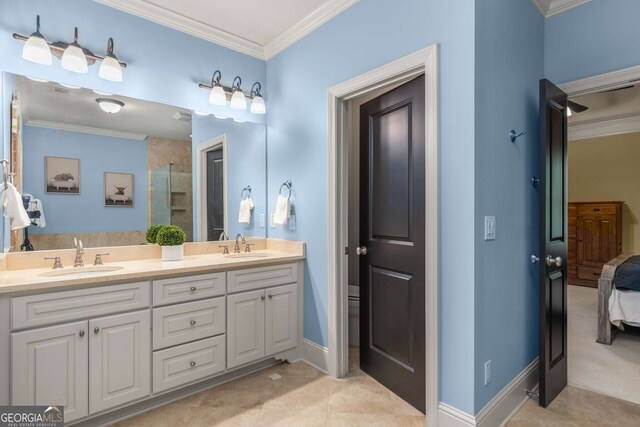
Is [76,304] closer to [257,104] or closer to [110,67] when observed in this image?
[110,67]

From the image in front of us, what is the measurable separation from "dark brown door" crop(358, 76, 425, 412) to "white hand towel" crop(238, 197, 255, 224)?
1.07m

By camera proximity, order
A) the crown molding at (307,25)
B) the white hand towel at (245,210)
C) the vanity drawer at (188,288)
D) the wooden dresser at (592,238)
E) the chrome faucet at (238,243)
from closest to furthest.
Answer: the vanity drawer at (188,288) < the crown molding at (307,25) < the chrome faucet at (238,243) < the white hand towel at (245,210) < the wooden dresser at (592,238)

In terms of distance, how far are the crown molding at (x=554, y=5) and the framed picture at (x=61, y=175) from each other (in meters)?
3.26

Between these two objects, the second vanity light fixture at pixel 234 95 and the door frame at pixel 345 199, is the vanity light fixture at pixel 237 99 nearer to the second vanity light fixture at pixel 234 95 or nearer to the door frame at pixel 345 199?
the second vanity light fixture at pixel 234 95

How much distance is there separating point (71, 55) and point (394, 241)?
90.6 inches

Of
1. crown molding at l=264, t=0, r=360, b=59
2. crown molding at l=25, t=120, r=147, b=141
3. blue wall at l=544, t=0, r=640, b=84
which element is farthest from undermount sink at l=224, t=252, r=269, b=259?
blue wall at l=544, t=0, r=640, b=84

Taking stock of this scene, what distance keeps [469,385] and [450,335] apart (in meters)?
0.25

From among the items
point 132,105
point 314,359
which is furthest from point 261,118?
point 314,359

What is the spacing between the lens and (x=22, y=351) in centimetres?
162

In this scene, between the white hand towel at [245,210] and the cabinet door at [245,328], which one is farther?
the white hand towel at [245,210]

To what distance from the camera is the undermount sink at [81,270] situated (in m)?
1.92

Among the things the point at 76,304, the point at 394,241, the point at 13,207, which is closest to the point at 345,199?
the point at 394,241

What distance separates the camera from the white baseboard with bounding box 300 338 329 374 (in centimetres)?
257

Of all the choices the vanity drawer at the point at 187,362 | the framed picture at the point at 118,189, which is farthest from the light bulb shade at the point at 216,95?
the vanity drawer at the point at 187,362
